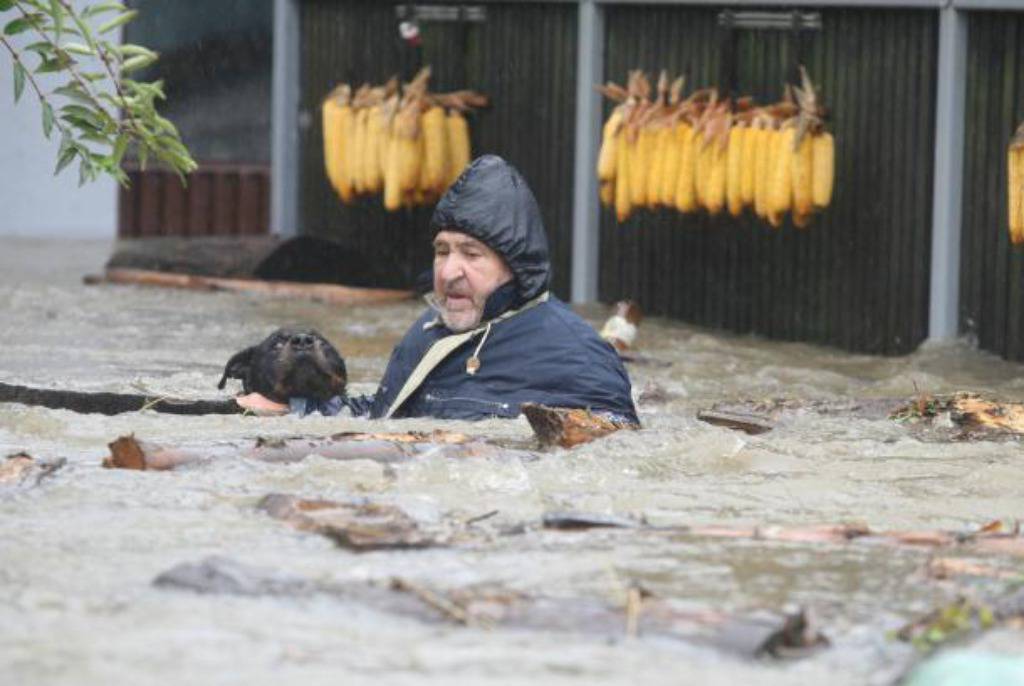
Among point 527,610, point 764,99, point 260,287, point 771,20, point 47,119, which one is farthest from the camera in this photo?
point 260,287

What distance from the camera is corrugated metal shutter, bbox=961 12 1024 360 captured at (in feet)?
38.1

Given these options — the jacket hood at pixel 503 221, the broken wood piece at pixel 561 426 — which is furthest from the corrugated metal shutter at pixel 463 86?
the broken wood piece at pixel 561 426

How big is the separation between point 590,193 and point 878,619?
9.40 meters

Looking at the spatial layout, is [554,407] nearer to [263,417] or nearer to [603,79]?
[263,417]

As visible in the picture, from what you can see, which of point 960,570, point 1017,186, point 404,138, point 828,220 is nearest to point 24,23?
point 960,570

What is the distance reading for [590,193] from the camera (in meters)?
14.5

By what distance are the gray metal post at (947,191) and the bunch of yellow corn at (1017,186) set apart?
1480 millimetres

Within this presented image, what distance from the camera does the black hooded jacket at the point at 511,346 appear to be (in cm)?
821

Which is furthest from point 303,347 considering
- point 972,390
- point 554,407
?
point 972,390

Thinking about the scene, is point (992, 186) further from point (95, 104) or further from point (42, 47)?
point (42, 47)

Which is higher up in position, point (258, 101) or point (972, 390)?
point (258, 101)

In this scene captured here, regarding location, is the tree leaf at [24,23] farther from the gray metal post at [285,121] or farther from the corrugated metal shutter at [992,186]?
the gray metal post at [285,121]

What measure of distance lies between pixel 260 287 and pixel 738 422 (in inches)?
288

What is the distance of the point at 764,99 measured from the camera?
43.6 feet
